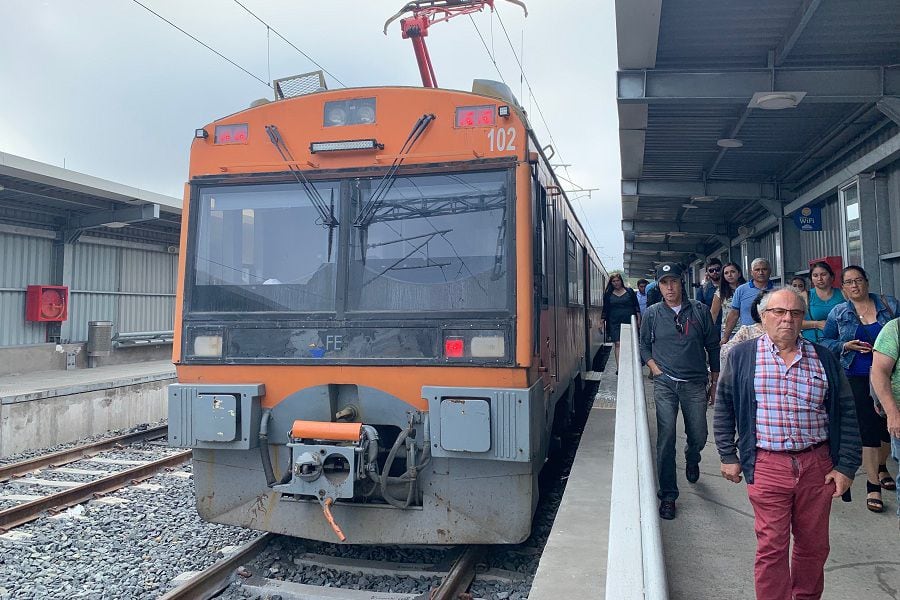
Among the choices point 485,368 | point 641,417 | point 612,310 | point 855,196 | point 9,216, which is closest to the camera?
point 641,417

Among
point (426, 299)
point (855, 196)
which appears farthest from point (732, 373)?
point (855, 196)

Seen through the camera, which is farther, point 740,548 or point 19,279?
point 19,279

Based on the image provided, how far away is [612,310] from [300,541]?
6370mm

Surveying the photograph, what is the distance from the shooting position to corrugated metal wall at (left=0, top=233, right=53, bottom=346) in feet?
40.9

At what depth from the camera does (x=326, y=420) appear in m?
4.22

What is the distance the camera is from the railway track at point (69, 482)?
5.93 meters

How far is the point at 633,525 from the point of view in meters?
1.98

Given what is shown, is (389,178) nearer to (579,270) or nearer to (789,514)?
(789,514)

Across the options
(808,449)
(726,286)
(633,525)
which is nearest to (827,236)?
(726,286)

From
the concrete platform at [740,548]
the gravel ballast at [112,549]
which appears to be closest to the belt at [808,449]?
the concrete platform at [740,548]

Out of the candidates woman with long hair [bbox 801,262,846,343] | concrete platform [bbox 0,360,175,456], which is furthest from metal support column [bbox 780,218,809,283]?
concrete platform [bbox 0,360,175,456]

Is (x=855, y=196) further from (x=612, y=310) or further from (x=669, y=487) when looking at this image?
(x=669, y=487)

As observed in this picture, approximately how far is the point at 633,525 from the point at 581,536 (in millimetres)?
1920

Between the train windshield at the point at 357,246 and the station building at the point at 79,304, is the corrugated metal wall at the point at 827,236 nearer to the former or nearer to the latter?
the train windshield at the point at 357,246
